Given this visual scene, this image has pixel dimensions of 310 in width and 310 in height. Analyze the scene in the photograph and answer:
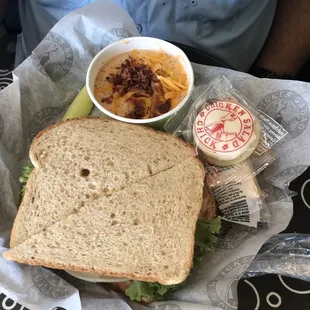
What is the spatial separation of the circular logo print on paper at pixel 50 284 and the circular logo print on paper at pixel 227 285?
0.29 m

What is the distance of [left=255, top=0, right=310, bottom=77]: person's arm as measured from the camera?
1735mm

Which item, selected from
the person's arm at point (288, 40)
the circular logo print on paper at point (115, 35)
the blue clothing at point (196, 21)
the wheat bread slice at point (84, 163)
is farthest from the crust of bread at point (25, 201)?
the person's arm at point (288, 40)

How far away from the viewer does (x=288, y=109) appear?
1.38 metres

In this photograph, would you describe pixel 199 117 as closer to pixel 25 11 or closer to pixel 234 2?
pixel 234 2

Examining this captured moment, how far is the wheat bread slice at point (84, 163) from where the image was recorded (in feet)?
3.85

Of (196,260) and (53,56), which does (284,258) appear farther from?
(53,56)

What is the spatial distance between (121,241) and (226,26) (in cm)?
73

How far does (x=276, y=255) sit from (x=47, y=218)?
0.50m

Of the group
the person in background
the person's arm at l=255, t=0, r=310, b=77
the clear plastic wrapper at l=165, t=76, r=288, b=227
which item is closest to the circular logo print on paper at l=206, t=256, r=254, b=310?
the clear plastic wrapper at l=165, t=76, r=288, b=227

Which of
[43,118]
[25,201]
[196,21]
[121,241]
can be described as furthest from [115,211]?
[196,21]

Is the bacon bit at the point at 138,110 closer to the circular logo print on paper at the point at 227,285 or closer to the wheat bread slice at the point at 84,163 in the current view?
the wheat bread slice at the point at 84,163

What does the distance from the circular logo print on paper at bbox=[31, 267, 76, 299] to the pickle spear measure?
0.38 meters

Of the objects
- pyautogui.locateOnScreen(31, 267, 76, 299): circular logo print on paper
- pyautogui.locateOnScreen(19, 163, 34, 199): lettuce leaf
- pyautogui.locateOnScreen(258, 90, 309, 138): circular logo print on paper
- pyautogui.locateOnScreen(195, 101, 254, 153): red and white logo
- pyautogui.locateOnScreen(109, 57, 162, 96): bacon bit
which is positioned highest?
pyautogui.locateOnScreen(109, 57, 162, 96): bacon bit

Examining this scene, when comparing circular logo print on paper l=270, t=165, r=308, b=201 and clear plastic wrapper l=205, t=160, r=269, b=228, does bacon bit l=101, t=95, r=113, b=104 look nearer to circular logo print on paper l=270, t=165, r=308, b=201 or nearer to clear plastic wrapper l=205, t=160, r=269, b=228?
clear plastic wrapper l=205, t=160, r=269, b=228
